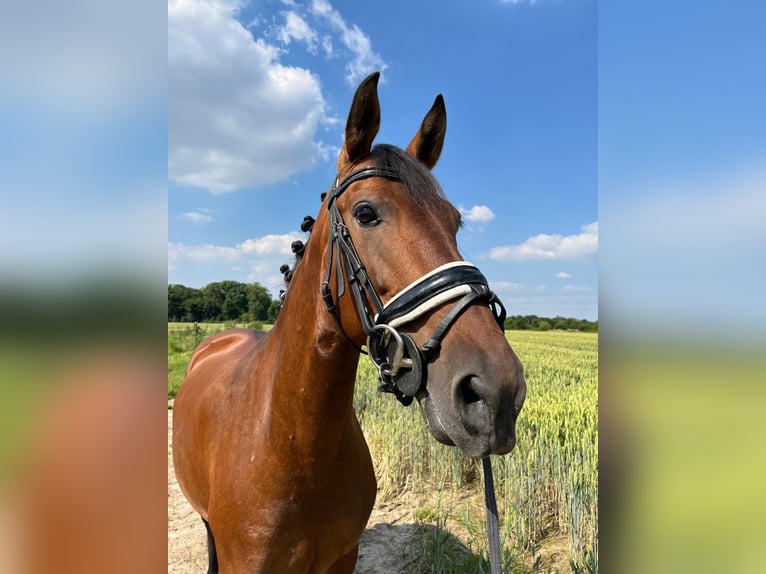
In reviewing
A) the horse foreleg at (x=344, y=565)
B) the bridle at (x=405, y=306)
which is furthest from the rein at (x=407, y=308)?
the horse foreleg at (x=344, y=565)

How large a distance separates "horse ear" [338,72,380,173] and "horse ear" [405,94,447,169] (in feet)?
1.00

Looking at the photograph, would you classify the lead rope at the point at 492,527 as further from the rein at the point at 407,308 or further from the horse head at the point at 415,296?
the horse head at the point at 415,296

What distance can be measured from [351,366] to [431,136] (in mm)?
1233

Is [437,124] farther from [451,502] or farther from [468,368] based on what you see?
[451,502]

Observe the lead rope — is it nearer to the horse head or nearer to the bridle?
the horse head

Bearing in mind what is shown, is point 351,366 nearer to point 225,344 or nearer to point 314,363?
point 314,363

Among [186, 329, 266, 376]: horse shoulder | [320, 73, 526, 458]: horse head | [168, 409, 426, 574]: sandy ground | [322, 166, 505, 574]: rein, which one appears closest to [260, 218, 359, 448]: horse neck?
[320, 73, 526, 458]: horse head

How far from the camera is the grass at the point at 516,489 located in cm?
401

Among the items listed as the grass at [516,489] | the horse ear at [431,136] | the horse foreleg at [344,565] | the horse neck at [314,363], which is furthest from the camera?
the grass at [516,489]

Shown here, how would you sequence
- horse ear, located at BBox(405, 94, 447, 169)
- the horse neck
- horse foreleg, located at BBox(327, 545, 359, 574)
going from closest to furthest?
1. the horse neck
2. horse ear, located at BBox(405, 94, 447, 169)
3. horse foreleg, located at BBox(327, 545, 359, 574)

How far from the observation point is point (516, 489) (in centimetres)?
455

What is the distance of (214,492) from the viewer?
237cm

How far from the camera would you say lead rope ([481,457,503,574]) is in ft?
5.05
